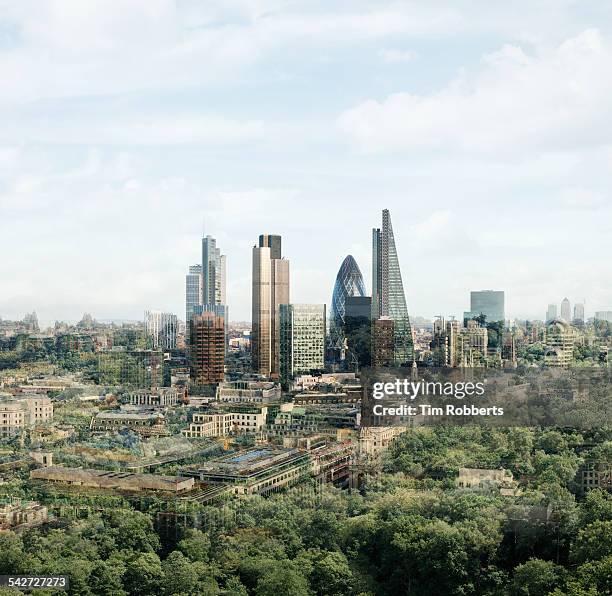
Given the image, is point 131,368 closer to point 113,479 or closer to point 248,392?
point 248,392

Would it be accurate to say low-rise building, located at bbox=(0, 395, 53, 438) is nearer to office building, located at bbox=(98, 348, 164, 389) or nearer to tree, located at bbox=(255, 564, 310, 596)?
office building, located at bbox=(98, 348, 164, 389)

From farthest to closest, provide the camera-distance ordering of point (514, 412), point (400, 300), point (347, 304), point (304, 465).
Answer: point (347, 304) → point (400, 300) → point (514, 412) → point (304, 465)

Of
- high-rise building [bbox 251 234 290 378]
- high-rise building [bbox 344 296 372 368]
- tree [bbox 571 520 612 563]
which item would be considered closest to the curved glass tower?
high-rise building [bbox 344 296 372 368]

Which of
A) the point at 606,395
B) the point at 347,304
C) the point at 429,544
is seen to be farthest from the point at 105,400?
the point at 347,304

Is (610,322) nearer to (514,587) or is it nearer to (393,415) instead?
(393,415)

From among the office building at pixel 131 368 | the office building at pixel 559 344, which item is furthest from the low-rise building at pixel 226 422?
the office building at pixel 559 344

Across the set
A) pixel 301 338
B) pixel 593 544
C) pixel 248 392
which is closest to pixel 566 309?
pixel 301 338
